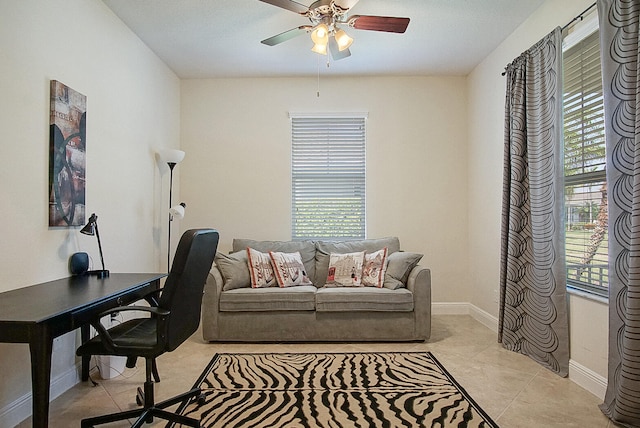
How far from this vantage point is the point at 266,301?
11.8 feet

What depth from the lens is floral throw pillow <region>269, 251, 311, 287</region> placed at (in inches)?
152

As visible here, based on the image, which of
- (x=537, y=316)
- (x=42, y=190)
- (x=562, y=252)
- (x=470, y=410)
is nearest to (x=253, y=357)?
(x=470, y=410)

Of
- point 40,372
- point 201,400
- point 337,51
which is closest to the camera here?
point 40,372

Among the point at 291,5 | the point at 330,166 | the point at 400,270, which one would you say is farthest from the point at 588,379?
the point at 330,166

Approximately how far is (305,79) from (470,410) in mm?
3818

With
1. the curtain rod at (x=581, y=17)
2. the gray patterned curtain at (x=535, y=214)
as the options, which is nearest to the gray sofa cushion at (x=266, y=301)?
the gray patterned curtain at (x=535, y=214)

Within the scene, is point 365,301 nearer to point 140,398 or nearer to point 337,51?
point 140,398

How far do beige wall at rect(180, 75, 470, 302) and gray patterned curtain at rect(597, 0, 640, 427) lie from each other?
2466 mm

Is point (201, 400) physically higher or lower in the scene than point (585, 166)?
lower

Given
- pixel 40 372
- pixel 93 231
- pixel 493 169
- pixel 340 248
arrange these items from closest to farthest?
pixel 40 372 < pixel 93 231 < pixel 493 169 < pixel 340 248

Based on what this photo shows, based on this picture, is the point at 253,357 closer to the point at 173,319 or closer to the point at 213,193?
the point at 173,319

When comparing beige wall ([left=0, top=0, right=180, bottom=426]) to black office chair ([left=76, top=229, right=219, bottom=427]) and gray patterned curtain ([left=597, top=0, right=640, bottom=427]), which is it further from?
gray patterned curtain ([left=597, top=0, right=640, bottom=427])

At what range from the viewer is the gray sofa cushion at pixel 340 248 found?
4.20 m

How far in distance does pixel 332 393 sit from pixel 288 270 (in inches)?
60.6
